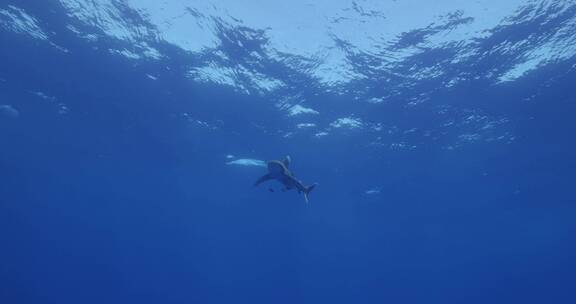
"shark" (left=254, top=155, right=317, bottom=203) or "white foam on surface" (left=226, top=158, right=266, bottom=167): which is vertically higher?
"white foam on surface" (left=226, top=158, right=266, bottom=167)

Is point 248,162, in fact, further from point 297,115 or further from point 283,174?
point 283,174

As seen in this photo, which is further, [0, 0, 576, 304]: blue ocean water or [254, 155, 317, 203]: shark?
[0, 0, 576, 304]: blue ocean water

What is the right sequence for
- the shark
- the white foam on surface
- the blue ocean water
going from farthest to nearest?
the white foam on surface → the blue ocean water → the shark

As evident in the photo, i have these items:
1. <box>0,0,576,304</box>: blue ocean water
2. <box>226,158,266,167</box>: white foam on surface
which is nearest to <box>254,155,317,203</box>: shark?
<box>0,0,576,304</box>: blue ocean water

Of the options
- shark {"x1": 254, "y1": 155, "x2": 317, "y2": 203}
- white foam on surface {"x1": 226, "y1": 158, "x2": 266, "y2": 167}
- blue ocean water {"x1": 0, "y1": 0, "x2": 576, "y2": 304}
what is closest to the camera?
shark {"x1": 254, "y1": 155, "x2": 317, "y2": 203}

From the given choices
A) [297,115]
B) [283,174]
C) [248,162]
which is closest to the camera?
[283,174]

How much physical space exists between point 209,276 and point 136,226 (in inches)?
2986

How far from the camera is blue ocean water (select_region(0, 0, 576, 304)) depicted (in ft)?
52.5

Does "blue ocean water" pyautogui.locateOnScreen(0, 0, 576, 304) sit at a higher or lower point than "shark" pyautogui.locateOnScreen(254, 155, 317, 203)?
higher

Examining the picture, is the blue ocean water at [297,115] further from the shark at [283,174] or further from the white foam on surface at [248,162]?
the shark at [283,174]

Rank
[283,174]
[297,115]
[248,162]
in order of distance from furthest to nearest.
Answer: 1. [248,162]
2. [297,115]
3. [283,174]

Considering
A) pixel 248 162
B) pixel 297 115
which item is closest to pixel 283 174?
pixel 297 115

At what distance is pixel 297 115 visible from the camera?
930 inches

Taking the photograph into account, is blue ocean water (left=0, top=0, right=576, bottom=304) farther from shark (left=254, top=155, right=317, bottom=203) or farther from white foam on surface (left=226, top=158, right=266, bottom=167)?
shark (left=254, top=155, right=317, bottom=203)
